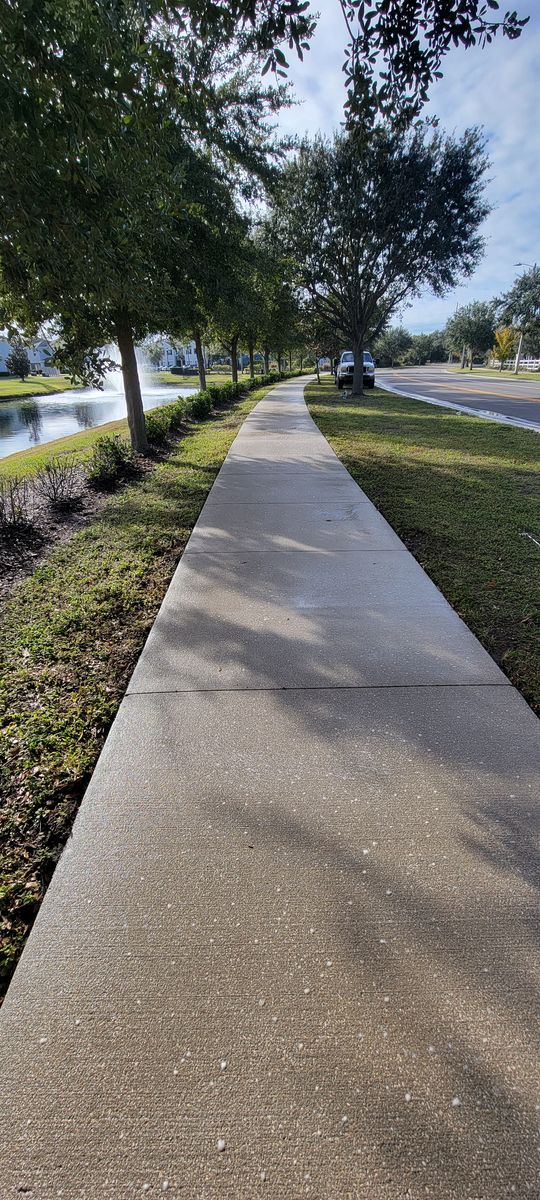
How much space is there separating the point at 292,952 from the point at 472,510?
5.25 meters

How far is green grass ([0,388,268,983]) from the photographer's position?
194 centimetres

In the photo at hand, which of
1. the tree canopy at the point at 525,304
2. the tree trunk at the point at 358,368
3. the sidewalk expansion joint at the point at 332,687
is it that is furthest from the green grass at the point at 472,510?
the tree canopy at the point at 525,304

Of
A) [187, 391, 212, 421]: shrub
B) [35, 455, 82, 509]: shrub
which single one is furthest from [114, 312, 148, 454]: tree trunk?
[187, 391, 212, 421]: shrub

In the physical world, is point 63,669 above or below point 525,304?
below

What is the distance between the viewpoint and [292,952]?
1.54 meters

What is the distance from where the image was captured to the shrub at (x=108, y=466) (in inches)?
299

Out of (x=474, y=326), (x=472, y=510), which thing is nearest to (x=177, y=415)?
(x=472, y=510)

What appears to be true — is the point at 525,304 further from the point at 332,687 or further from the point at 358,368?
the point at 332,687

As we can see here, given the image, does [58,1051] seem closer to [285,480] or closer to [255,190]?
[285,480]

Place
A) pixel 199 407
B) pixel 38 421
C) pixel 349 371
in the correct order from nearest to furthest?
pixel 199 407 → pixel 38 421 → pixel 349 371

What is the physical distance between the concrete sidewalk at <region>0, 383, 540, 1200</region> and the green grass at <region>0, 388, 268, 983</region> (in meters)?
0.11

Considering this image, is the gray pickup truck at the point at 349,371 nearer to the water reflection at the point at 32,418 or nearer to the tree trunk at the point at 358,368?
the tree trunk at the point at 358,368

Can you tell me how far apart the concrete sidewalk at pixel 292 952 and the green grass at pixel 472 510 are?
0.63m

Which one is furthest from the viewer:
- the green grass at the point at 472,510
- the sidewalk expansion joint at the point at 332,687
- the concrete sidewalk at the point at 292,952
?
the green grass at the point at 472,510
